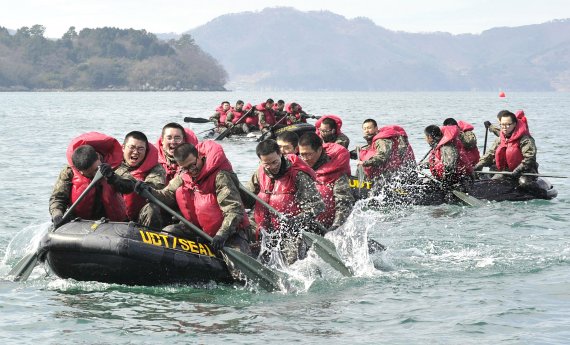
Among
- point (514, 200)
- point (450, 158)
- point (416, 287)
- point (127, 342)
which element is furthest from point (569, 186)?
point (127, 342)

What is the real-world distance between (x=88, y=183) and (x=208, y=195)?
1269mm

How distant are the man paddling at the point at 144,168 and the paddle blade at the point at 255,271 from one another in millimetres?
951

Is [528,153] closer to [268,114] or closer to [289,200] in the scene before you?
[289,200]

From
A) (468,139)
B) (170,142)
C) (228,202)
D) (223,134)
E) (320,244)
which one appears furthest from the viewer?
(223,134)

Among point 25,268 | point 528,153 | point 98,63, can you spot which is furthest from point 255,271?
point 98,63

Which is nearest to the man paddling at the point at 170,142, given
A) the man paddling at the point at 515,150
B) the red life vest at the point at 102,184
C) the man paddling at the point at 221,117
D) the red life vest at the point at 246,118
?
the red life vest at the point at 102,184

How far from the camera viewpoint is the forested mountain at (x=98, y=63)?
17150 cm

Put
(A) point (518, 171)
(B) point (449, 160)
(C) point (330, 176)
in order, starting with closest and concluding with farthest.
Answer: (C) point (330, 176) < (B) point (449, 160) < (A) point (518, 171)

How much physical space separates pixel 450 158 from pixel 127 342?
9380 mm

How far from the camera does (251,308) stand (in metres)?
9.86

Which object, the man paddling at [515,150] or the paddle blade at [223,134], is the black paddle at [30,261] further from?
the paddle blade at [223,134]

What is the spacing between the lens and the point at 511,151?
17.5m

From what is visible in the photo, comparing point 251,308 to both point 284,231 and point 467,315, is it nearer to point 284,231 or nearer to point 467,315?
point 284,231

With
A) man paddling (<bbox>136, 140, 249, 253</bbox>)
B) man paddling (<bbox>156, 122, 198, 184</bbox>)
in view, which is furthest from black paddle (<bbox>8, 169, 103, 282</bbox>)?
man paddling (<bbox>156, 122, 198, 184</bbox>)
